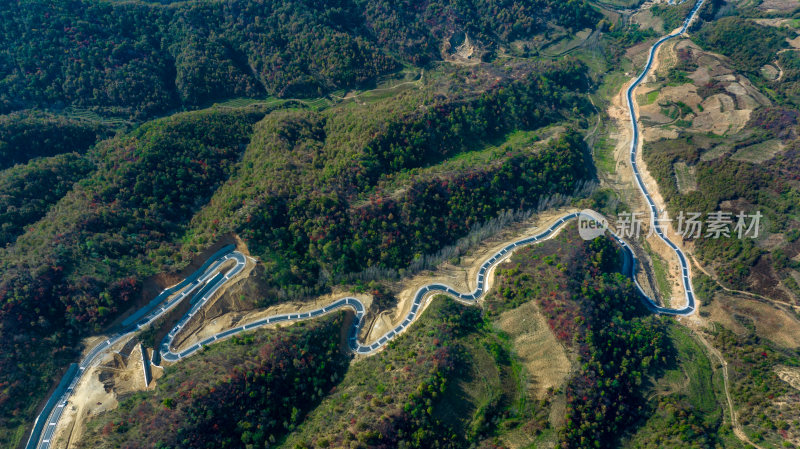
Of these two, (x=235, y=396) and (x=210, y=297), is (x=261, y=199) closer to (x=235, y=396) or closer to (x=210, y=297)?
(x=210, y=297)

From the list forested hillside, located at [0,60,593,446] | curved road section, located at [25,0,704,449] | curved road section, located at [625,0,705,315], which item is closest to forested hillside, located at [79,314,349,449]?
curved road section, located at [25,0,704,449]

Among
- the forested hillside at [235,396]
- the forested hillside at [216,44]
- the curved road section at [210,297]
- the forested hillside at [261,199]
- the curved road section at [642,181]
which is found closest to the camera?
the forested hillside at [235,396]

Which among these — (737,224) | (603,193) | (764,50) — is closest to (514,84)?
(603,193)

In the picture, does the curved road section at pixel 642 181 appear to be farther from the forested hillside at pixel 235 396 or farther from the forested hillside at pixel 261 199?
the forested hillside at pixel 235 396

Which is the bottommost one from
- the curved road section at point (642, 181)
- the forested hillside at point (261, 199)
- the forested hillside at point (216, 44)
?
the curved road section at point (642, 181)

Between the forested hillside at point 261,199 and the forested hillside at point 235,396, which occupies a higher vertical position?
the forested hillside at point 261,199

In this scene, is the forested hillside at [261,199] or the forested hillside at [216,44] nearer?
the forested hillside at [261,199]

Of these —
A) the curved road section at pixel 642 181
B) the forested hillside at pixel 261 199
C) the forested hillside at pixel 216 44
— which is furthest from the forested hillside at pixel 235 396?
the forested hillside at pixel 216 44
